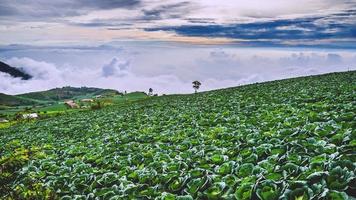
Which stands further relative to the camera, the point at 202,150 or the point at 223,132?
the point at 223,132

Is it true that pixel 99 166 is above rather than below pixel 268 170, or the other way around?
below

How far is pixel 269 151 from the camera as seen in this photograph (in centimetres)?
994

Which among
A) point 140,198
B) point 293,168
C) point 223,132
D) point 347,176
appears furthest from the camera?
point 223,132

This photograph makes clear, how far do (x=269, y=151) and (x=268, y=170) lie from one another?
1822 mm

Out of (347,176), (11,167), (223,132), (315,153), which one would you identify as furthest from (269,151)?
(11,167)

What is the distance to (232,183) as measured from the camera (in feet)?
26.4

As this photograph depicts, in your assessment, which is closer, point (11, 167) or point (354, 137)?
point (354, 137)

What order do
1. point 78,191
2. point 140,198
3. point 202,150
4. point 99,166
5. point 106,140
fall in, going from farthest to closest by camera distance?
1. point 106,140
2. point 99,166
3. point 202,150
4. point 78,191
5. point 140,198

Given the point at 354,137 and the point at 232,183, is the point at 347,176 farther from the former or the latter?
the point at 354,137

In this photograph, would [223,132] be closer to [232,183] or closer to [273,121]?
[273,121]

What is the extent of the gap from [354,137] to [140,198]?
5506 millimetres

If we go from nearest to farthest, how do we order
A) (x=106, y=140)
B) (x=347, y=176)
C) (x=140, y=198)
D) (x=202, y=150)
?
(x=347, y=176)
(x=140, y=198)
(x=202, y=150)
(x=106, y=140)

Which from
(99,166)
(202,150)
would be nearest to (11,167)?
(99,166)

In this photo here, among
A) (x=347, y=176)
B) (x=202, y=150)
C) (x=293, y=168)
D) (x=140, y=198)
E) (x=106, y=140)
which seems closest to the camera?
(x=347, y=176)
